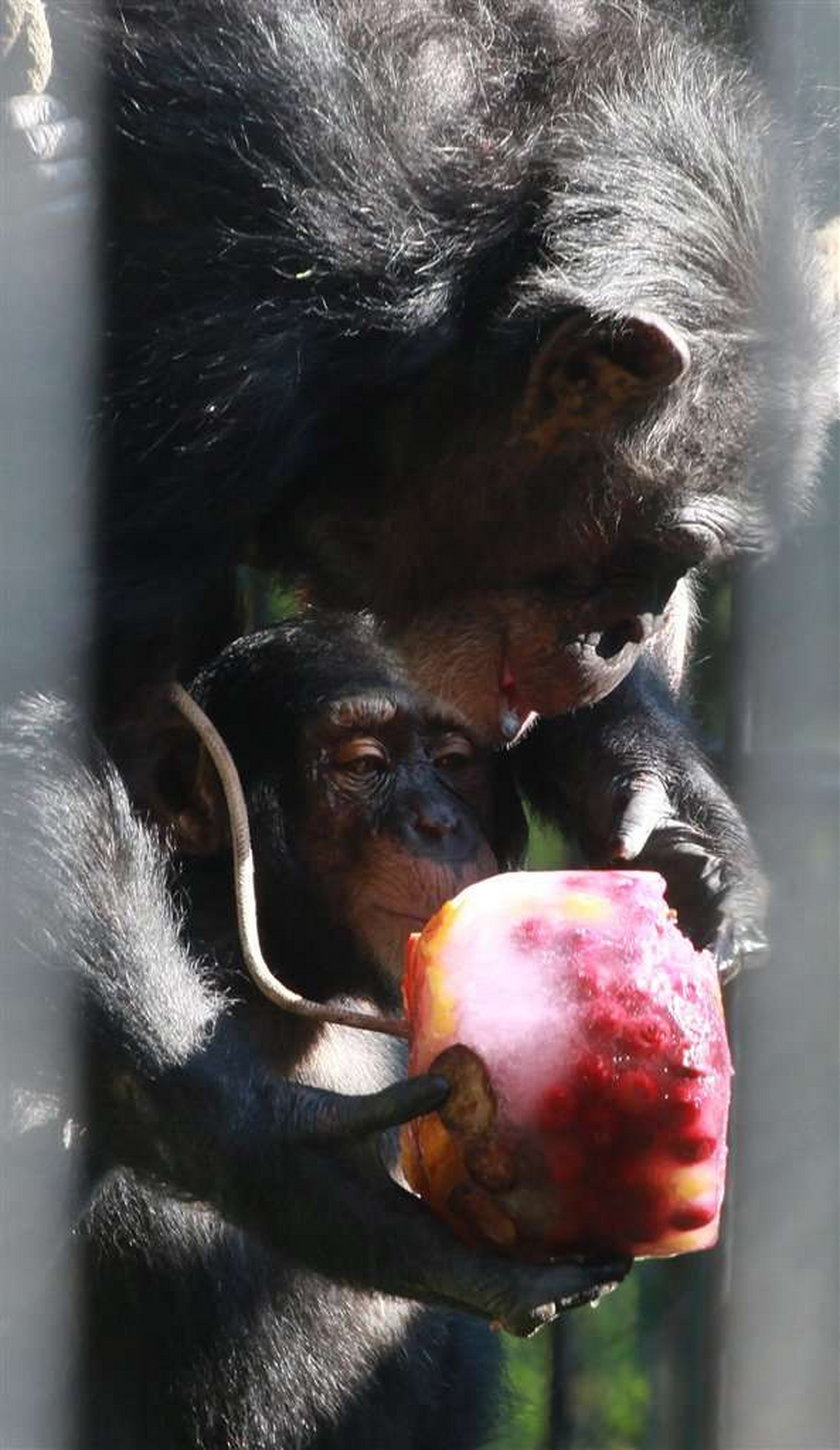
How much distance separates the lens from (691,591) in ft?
8.51

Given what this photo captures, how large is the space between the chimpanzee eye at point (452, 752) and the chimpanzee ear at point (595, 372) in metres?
0.38

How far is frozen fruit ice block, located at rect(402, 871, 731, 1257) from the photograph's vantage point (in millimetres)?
1500

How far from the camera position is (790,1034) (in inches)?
102

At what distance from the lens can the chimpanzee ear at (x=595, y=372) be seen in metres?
1.91

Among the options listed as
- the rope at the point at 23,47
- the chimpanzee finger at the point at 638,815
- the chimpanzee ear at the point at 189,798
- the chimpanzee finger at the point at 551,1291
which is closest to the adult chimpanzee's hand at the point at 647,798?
the chimpanzee finger at the point at 638,815

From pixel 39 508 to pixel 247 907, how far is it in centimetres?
36

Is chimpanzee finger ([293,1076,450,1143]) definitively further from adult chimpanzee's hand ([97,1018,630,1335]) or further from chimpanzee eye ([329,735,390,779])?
chimpanzee eye ([329,735,390,779])

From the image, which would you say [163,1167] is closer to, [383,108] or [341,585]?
[341,585]

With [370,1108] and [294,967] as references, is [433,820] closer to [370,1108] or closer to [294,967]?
[294,967]

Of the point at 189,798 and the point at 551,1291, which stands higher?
the point at 189,798

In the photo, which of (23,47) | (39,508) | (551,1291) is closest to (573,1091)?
(551,1291)

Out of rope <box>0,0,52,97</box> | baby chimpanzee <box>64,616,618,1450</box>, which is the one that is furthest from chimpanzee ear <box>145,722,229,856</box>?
rope <box>0,0,52,97</box>

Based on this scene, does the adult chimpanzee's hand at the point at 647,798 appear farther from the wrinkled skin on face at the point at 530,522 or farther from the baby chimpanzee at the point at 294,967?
the wrinkled skin on face at the point at 530,522

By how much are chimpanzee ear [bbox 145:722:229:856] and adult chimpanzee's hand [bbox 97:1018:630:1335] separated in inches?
15.8
